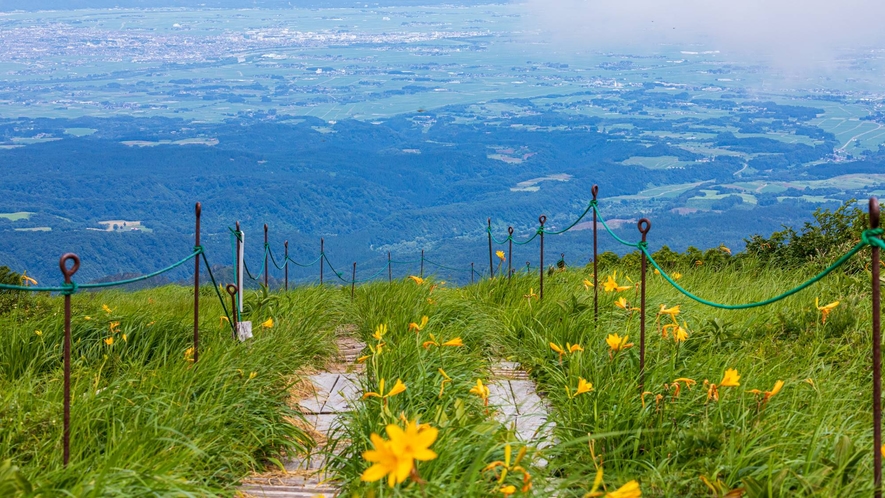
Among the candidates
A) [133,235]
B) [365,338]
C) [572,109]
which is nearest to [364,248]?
[133,235]

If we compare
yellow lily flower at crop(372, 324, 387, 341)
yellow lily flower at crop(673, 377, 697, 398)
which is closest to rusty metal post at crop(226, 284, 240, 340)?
yellow lily flower at crop(372, 324, 387, 341)

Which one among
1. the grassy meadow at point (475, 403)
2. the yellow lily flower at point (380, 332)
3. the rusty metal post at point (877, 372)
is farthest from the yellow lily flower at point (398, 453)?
the yellow lily flower at point (380, 332)

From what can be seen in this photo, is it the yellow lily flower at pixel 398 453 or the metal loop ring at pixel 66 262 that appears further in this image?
the metal loop ring at pixel 66 262

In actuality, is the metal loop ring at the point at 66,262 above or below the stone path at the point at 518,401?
above

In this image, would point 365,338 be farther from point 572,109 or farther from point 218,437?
point 572,109

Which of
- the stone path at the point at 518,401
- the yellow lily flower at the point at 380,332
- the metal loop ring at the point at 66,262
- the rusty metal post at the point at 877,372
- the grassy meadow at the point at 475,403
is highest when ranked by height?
the metal loop ring at the point at 66,262

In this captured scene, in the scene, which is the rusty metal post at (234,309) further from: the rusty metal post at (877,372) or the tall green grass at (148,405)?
the rusty metal post at (877,372)

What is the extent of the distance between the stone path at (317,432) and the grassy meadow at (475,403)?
7 centimetres

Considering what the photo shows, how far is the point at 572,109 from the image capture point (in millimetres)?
158125

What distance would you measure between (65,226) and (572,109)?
341ft

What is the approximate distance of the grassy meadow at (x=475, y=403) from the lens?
2.53m

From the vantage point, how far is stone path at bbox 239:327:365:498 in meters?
2.99

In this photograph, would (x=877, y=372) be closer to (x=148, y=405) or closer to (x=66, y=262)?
(x=66, y=262)

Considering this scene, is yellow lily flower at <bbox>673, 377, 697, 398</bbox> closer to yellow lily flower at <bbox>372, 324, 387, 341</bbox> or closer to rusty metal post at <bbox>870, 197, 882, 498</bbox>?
rusty metal post at <bbox>870, 197, 882, 498</bbox>
